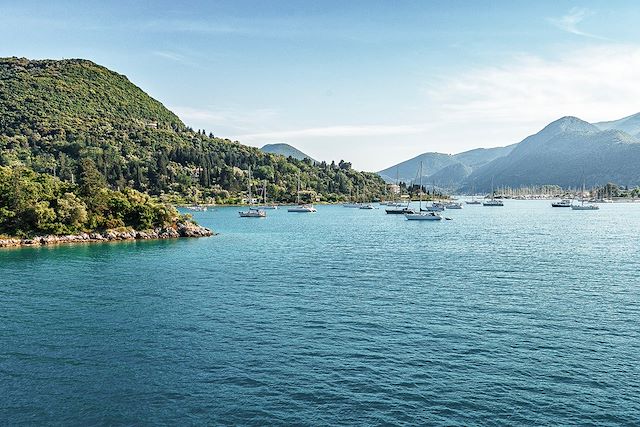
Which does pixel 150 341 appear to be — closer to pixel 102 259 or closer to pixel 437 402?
pixel 437 402

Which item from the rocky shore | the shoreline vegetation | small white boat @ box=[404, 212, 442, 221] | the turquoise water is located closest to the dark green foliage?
the shoreline vegetation

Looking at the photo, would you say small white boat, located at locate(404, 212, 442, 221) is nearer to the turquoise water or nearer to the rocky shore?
the rocky shore

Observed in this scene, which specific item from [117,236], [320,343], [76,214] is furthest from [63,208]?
[320,343]

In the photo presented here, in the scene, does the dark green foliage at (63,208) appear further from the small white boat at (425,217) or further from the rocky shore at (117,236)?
the small white boat at (425,217)

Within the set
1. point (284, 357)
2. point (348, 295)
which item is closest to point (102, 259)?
point (348, 295)

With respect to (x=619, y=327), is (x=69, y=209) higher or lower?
higher
